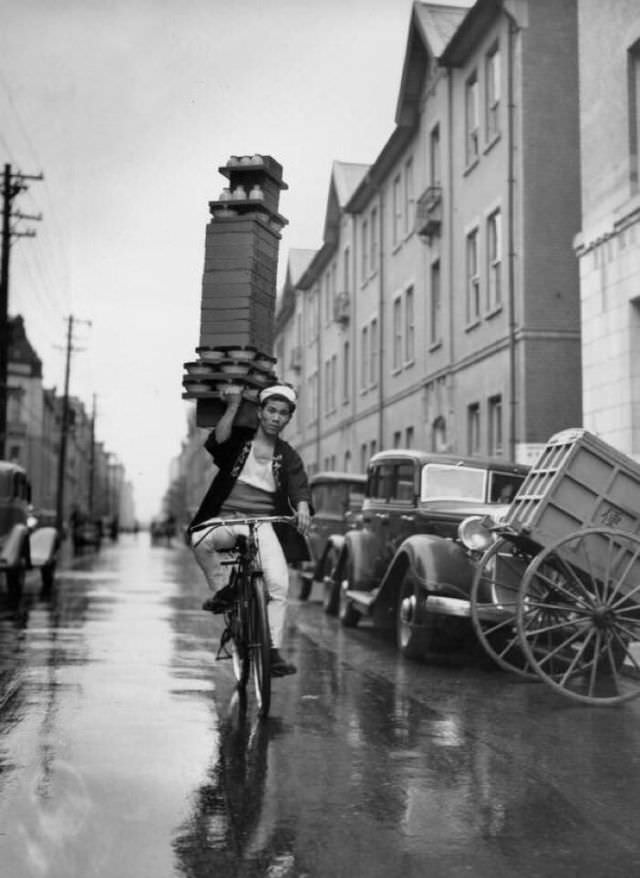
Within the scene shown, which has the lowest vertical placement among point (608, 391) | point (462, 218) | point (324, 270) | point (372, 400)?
point (608, 391)

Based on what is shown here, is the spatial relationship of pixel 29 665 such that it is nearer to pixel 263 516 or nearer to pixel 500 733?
pixel 263 516

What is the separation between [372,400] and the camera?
3409 cm

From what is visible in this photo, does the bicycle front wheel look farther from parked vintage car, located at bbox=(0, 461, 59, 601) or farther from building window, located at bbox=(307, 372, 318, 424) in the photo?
building window, located at bbox=(307, 372, 318, 424)

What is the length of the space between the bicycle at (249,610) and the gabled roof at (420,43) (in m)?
21.9

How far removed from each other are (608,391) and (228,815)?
40.1ft

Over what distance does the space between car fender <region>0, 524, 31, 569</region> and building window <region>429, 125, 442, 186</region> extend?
13801mm

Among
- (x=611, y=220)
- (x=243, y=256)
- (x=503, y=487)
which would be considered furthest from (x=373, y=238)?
(x=503, y=487)

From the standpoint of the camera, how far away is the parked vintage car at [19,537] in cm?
1692

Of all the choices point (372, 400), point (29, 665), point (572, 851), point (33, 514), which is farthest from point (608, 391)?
point (372, 400)

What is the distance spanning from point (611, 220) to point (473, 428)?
863 centimetres

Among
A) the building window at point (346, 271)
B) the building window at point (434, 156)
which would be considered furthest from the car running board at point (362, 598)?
the building window at point (346, 271)

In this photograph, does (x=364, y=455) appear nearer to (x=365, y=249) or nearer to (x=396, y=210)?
(x=365, y=249)

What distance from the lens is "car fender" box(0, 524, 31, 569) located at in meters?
17.0

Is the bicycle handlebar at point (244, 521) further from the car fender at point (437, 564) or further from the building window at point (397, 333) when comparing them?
the building window at point (397, 333)
